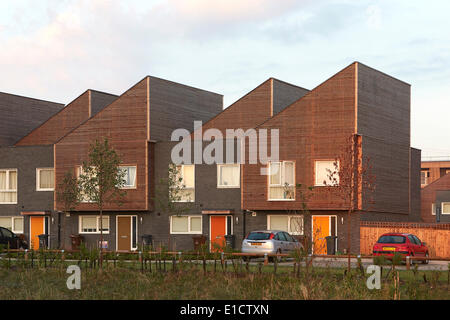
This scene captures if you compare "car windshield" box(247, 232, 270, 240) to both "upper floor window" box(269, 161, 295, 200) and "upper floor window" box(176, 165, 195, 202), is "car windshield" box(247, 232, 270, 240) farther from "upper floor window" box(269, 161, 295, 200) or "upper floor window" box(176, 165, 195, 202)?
"upper floor window" box(176, 165, 195, 202)

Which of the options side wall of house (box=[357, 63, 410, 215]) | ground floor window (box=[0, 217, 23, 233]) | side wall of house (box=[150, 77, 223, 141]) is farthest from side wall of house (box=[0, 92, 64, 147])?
side wall of house (box=[357, 63, 410, 215])

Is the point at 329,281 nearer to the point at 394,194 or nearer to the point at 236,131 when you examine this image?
the point at 394,194

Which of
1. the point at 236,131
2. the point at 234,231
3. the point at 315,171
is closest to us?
the point at 315,171

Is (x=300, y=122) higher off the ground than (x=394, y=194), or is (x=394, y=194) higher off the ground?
(x=300, y=122)

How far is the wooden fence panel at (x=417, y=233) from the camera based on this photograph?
3788 centimetres

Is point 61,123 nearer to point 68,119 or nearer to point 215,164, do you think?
point 68,119

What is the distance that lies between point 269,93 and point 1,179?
16.7 meters

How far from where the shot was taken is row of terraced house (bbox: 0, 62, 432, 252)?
1510 inches

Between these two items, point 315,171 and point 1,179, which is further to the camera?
point 1,179

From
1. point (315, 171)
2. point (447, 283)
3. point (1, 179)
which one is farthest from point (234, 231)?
point (447, 283)

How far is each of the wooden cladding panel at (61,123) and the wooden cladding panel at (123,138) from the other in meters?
5.82

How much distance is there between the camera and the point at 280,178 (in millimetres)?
39094

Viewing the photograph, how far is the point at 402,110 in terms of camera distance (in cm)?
4306
